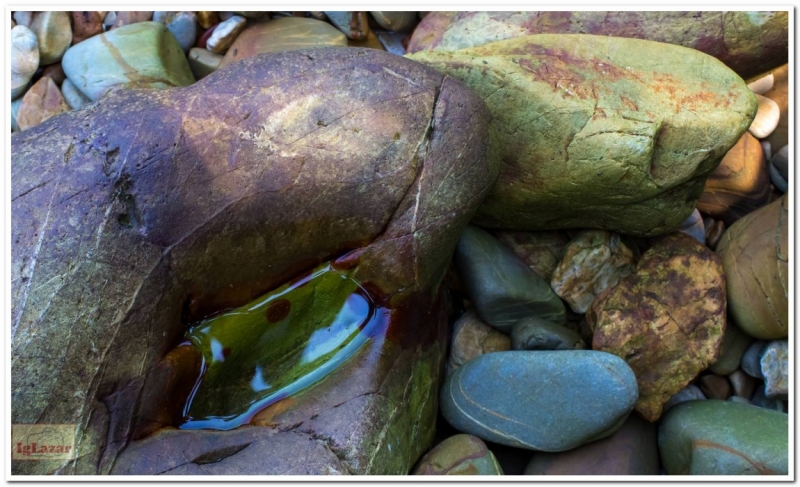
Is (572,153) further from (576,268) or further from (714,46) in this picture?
(714,46)

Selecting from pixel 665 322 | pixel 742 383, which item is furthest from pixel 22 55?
pixel 742 383

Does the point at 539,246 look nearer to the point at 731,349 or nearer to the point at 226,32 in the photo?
the point at 731,349

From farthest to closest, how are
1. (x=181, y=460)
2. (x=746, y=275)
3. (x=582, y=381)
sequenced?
(x=746, y=275) < (x=582, y=381) < (x=181, y=460)

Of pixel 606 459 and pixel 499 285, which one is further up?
pixel 499 285

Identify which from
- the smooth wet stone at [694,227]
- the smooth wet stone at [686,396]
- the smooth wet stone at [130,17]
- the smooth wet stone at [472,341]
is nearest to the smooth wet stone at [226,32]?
the smooth wet stone at [130,17]

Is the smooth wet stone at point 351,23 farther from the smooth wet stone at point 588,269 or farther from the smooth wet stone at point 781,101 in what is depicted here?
the smooth wet stone at point 781,101

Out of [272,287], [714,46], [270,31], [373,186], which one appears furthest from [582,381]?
[270,31]

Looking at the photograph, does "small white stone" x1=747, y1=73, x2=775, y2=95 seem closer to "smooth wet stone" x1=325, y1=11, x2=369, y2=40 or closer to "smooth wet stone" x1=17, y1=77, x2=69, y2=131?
"smooth wet stone" x1=325, y1=11, x2=369, y2=40
